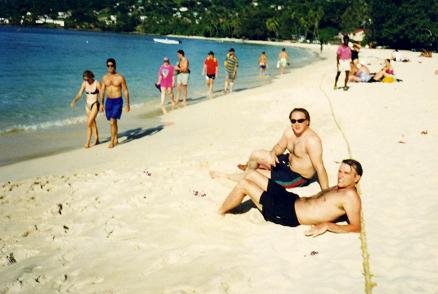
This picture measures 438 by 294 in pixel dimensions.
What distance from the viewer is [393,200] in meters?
5.37

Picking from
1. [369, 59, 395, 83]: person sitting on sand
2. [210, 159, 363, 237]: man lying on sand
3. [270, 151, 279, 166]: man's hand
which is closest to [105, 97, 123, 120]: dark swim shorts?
[270, 151, 279, 166]: man's hand

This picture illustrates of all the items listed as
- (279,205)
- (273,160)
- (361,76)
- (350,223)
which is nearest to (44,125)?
(273,160)

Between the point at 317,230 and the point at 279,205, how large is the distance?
0.52 m

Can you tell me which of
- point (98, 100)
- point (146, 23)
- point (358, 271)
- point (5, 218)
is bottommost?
point (5, 218)

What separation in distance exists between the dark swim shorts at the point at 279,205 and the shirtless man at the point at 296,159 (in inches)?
28.8

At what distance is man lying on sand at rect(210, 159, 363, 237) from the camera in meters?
4.28

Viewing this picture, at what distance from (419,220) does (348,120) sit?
19.6 feet

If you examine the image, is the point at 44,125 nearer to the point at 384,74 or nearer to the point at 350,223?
the point at 350,223

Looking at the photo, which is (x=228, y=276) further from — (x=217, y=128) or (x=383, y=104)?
(x=383, y=104)

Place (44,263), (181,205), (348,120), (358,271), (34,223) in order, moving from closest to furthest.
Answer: (358,271), (44,263), (34,223), (181,205), (348,120)

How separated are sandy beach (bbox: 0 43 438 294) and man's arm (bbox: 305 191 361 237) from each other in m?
0.10

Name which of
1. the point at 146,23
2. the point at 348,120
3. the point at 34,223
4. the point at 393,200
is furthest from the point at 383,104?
the point at 146,23

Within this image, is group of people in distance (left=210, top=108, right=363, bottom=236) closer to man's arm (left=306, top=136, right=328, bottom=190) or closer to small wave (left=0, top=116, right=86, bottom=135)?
man's arm (left=306, top=136, right=328, bottom=190)

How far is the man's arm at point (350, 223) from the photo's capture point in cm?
426
